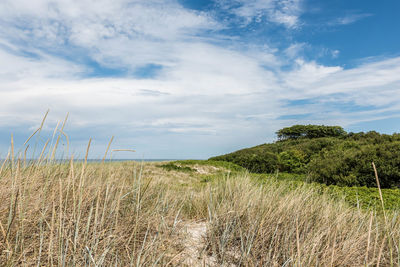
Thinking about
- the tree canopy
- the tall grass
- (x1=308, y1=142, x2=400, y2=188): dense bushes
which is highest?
the tree canopy

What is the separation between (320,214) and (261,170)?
10.2m

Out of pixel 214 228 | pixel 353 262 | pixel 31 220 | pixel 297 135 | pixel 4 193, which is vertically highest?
pixel 297 135

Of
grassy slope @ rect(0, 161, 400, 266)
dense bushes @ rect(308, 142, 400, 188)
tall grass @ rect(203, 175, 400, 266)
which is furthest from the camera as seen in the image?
dense bushes @ rect(308, 142, 400, 188)

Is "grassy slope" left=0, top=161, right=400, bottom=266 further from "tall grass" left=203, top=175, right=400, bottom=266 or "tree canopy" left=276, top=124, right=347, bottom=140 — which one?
"tree canopy" left=276, top=124, right=347, bottom=140

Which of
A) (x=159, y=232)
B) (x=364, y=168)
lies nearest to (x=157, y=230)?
(x=159, y=232)

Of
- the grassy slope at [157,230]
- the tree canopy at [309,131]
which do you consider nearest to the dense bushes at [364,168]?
the grassy slope at [157,230]

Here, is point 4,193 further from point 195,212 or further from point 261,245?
point 261,245

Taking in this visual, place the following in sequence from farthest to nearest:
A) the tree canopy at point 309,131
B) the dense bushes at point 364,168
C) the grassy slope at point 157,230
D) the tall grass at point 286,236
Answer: the tree canopy at point 309,131
the dense bushes at point 364,168
the tall grass at point 286,236
the grassy slope at point 157,230

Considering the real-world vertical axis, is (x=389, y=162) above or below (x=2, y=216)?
above

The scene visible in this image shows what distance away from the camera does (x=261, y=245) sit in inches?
109

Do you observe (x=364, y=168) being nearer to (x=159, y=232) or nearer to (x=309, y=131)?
(x=159, y=232)

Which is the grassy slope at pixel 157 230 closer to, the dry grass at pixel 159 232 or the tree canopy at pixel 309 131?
the dry grass at pixel 159 232

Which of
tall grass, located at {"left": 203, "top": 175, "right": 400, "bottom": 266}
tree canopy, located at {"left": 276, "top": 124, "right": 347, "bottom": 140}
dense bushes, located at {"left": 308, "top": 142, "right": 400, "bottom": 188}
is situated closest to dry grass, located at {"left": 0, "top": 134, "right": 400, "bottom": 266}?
tall grass, located at {"left": 203, "top": 175, "right": 400, "bottom": 266}

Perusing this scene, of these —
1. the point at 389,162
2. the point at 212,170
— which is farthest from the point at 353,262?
the point at 212,170
